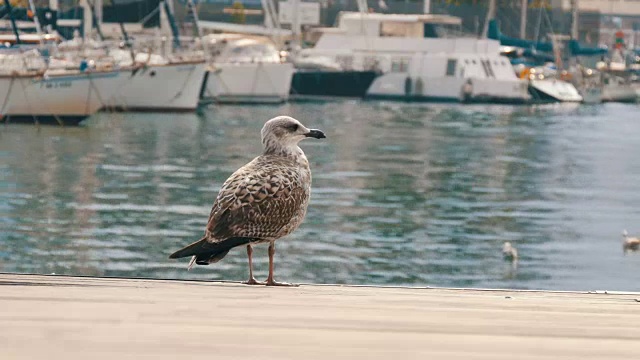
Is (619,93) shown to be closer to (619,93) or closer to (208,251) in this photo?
(619,93)

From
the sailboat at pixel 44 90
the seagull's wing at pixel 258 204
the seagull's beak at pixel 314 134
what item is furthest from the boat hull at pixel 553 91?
the seagull's wing at pixel 258 204

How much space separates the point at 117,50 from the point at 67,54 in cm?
366

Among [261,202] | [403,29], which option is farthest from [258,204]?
[403,29]

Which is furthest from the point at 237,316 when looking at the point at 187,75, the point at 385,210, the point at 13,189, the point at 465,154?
the point at 187,75

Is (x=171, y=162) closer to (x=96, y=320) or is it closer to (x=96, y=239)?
(x=96, y=239)

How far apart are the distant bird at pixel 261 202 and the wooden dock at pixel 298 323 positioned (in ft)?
2.09

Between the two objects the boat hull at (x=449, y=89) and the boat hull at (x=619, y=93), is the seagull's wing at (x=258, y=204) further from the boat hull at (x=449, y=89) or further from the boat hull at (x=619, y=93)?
the boat hull at (x=619, y=93)

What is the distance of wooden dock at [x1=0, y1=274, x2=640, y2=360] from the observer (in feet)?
17.6

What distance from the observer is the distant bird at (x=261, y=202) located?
821cm

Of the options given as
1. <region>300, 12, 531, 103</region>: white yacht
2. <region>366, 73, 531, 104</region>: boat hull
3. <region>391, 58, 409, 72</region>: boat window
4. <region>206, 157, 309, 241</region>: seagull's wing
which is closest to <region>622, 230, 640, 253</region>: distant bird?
<region>206, 157, 309, 241</region>: seagull's wing

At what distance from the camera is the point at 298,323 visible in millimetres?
6070

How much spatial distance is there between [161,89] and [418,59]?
1393 inches

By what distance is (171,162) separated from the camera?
145 ft

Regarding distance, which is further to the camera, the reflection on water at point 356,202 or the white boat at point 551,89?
the white boat at point 551,89
